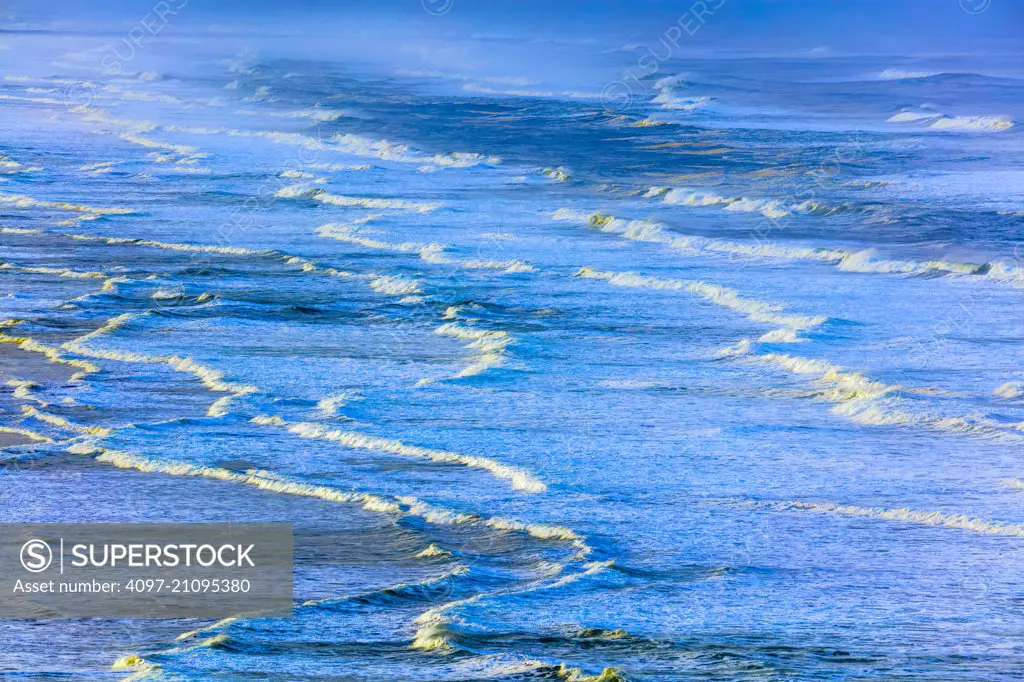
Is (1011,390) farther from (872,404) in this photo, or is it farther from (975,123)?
(975,123)

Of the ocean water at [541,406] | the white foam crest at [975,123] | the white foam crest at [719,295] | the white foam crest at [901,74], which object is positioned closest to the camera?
the ocean water at [541,406]

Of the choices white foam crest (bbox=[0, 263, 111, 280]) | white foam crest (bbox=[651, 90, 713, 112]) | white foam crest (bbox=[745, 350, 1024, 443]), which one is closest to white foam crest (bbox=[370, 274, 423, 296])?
white foam crest (bbox=[0, 263, 111, 280])

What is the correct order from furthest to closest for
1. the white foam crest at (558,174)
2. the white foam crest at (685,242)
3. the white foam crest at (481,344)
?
the white foam crest at (558,174) → the white foam crest at (685,242) → the white foam crest at (481,344)

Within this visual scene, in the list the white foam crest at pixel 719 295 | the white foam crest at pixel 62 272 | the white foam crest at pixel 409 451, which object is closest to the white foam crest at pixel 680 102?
the white foam crest at pixel 719 295

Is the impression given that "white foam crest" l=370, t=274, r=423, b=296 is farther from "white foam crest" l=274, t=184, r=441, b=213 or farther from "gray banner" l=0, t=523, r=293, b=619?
"gray banner" l=0, t=523, r=293, b=619

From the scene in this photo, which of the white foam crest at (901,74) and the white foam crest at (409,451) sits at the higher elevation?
the white foam crest at (901,74)

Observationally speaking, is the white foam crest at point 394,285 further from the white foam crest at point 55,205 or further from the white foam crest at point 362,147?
the white foam crest at point 362,147
